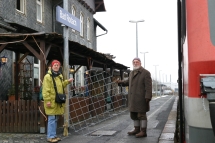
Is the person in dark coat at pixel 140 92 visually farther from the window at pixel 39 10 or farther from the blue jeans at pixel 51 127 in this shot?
the window at pixel 39 10

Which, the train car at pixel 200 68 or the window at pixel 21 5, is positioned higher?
the window at pixel 21 5

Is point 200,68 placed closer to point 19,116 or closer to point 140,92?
point 140,92

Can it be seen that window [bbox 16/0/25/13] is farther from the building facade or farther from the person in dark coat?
the person in dark coat

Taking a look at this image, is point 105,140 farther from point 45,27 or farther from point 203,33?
point 45,27

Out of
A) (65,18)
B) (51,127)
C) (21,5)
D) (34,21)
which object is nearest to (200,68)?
(51,127)

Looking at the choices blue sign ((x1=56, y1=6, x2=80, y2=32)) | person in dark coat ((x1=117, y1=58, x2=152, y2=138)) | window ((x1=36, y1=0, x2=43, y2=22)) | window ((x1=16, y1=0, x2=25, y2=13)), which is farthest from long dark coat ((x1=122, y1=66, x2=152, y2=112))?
window ((x1=36, y1=0, x2=43, y2=22))

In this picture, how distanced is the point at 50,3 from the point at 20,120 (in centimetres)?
1140

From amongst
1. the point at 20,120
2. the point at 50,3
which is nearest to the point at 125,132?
the point at 20,120

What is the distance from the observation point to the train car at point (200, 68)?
288cm

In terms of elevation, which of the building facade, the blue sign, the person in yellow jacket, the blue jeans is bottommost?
the blue jeans

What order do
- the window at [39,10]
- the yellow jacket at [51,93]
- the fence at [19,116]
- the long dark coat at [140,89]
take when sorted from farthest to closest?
1. the window at [39,10]
2. the fence at [19,116]
3. the long dark coat at [140,89]
4. the yellow jacket at [51,93]

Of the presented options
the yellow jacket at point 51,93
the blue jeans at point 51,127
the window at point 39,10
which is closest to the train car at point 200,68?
the yellow jacket at point 51,93

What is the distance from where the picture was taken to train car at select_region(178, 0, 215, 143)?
2881 mm

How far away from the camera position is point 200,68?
9.84 feet
